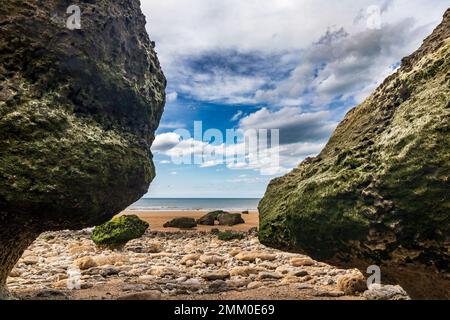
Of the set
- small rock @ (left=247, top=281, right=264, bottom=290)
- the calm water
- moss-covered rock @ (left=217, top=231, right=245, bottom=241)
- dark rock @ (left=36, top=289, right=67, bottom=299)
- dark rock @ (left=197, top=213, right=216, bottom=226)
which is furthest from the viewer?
the calm water

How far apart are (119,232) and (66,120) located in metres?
10.1

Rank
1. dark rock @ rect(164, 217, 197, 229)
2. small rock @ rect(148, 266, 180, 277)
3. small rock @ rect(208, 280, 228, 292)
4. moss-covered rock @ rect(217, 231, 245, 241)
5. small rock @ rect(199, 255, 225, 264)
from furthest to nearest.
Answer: dark rock @ rect(164, 217, 197, 229) < moss-covered rock @ rect(217, 231, 245, 241) < small rock @ rect(199, 255, 225, 264) < small rock @ rect(148, 266, 180, 277) < small rock @ rect(208, 280, 228, 292)

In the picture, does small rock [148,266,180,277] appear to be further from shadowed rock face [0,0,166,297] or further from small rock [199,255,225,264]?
shadowed rock face [0,0,166,297]

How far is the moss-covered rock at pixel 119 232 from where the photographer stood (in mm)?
14641

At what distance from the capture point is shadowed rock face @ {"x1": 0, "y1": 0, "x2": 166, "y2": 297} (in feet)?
15.9

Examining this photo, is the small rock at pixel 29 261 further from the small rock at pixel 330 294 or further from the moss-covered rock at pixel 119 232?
the small rock at pixel 330 294

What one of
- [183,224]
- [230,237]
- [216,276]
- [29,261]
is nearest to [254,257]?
[216,276]

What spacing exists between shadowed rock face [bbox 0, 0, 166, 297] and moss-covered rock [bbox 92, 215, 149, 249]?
843 cm

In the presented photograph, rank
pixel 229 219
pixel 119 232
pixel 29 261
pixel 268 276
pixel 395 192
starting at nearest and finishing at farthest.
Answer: pixel 395 192
pixel 268 276
pixel 29 261
pixel 119 232
pixel 229 219

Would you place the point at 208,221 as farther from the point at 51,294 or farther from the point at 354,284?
the point at 354,284

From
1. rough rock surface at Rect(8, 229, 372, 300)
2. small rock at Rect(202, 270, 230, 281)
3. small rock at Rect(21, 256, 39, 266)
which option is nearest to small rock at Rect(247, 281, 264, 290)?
rough rock surface at Rect(8, 229, 372, 300)

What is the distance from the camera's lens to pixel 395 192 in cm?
436
